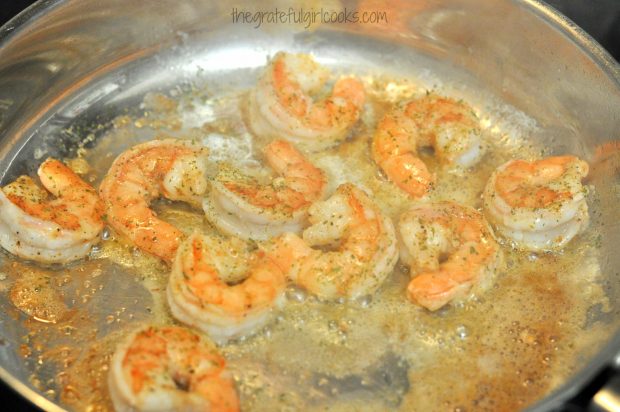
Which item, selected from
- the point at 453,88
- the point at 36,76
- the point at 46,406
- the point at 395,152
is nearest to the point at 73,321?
the point at 46,406

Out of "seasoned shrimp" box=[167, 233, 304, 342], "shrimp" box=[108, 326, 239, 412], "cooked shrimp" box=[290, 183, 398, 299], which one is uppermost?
"cooked shrimp" box=[290, 183, 398, 299]

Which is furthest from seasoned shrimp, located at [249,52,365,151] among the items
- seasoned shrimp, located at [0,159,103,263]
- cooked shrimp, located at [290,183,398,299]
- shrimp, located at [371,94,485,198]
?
seasoned shrimp, located at [0,159,103,263]

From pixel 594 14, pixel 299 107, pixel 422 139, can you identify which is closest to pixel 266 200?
pixel 299 107

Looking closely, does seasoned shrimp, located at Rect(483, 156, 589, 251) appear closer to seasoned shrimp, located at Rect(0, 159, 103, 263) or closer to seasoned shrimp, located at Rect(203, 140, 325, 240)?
seasoned shrimp, located at Rect(203, 140, 325, 240)

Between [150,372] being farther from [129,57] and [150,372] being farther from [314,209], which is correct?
[129,57]

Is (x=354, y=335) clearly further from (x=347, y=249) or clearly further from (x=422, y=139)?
(x=422, y=139)

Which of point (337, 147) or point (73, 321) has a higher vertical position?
point (337, 147)
